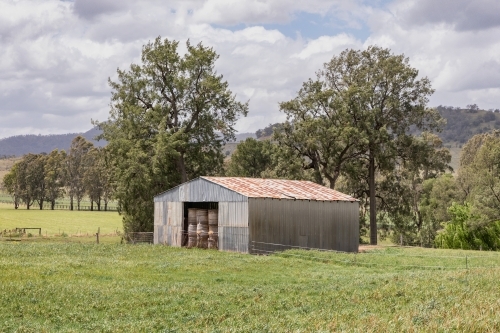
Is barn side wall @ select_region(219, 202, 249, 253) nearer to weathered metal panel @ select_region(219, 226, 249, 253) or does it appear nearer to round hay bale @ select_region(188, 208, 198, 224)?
weathered metal panel @ select_region(219, 226, 249, 253)

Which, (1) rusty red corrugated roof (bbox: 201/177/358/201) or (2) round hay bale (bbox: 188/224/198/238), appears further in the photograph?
(2) round hay bale (bbox: 188/224/198/238)

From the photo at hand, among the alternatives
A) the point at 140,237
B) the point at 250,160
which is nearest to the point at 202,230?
the point at 140,237

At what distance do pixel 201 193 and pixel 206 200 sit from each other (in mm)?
957

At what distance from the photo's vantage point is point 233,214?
164 ft

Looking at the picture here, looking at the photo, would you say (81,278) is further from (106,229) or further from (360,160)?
(106,229)

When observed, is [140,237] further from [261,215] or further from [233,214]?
[261,215]

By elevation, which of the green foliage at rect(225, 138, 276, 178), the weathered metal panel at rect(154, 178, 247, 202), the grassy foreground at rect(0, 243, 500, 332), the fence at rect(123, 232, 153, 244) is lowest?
the grassy foreground at rect(0, 243, 500, 332)

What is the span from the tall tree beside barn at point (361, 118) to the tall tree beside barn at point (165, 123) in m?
7.71

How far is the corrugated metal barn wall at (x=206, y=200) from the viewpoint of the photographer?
161 feet

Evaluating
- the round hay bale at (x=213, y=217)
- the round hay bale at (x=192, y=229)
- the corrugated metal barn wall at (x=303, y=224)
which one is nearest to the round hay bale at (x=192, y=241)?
the round hay bale at (x=192, y=229)

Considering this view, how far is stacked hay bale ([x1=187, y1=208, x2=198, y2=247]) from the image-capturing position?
177 feet

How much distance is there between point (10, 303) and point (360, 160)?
54.1 meters

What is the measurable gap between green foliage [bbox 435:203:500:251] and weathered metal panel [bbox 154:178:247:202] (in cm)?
2759

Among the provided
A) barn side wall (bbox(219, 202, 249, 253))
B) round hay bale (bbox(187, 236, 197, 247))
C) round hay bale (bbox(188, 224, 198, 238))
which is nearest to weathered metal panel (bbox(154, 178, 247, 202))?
barn side wall (bbox(219, 202, 249, 253))
